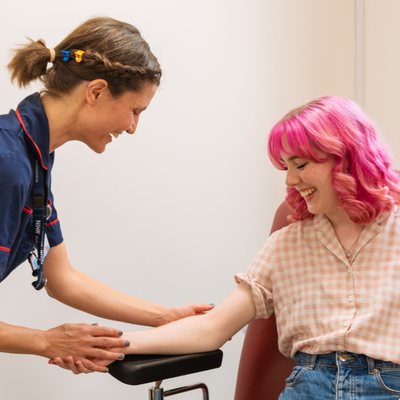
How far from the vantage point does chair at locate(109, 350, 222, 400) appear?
3.59ft

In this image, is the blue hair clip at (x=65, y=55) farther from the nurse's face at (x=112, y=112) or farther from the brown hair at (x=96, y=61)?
the nurse's face at (x=112, y=112)

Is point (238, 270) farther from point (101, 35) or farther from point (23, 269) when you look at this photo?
point (101, 35)

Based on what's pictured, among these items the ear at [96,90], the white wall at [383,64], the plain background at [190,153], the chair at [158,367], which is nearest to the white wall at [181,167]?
the plain background at [190,153]

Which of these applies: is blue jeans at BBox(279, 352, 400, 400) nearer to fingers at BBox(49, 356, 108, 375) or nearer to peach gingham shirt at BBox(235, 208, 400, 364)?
peach gingham shirt at BBox(235, 208, 400, 364)

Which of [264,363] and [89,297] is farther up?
[89,297]

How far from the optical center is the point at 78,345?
122 cm

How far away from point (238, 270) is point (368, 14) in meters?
1.57

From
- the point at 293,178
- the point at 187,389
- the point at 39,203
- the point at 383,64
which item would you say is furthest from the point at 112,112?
the point at 383,64

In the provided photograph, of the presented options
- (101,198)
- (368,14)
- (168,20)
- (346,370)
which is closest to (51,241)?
(101,198)

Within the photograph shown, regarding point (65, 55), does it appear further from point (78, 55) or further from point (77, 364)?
point (77, 364)

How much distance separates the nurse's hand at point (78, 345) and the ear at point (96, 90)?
575 mm

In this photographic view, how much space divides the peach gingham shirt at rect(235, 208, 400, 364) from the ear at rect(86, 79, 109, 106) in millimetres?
610

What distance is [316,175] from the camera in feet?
4.06

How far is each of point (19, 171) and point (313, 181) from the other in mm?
715
